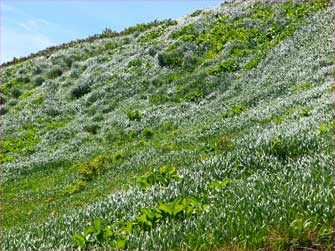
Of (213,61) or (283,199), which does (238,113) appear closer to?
(213,61)

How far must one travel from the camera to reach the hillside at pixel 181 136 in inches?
260

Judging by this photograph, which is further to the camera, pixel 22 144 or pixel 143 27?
pixel 143 27

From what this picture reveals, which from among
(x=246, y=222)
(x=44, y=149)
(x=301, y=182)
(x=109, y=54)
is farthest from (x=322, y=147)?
(x=109, y=54)

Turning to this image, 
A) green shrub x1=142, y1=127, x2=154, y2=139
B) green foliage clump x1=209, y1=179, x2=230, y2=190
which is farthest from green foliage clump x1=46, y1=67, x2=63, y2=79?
green foliage clump x1=209, y1=179, x2=230, y2=190

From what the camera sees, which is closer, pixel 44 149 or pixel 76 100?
pixel 44 149

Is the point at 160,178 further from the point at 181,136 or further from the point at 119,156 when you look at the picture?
the point at 119,156

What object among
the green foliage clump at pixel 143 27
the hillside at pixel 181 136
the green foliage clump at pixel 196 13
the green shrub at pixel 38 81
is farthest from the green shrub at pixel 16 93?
the green foliage clump at pixel 196 13

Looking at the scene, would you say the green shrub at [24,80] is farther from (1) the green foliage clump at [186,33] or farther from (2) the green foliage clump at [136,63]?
(1) the green foliage clump at [186,33]

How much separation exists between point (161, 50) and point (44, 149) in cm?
1526

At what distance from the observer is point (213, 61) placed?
3128 centimetres

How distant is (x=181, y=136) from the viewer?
1920cm

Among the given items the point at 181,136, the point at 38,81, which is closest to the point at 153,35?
the point at 38,81

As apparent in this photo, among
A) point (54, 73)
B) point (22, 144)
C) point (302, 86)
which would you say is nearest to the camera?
point (302, 86)

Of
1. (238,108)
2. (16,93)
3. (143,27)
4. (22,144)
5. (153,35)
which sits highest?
(143,27)
